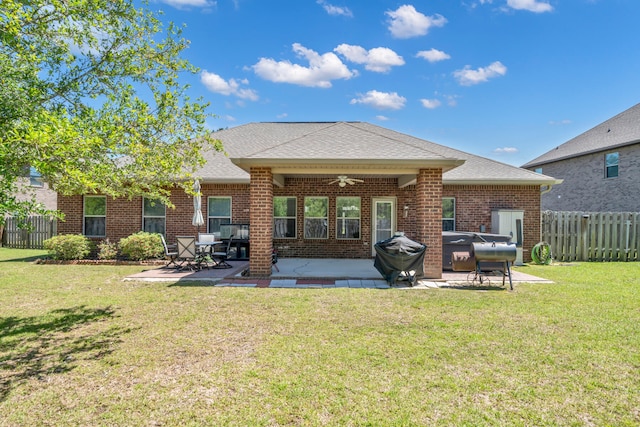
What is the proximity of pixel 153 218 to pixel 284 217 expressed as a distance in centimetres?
497

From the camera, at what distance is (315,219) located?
13.2 metres

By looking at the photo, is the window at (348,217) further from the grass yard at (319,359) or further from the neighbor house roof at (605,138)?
the neighbor house roof at (605,138)

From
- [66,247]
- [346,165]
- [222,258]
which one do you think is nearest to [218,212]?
[222,258]

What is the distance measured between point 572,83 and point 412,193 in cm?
878

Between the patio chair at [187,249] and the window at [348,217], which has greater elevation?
the window at [348,217]

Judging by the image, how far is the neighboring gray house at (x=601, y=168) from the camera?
57.0 feet

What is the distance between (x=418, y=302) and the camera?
6.61 meters

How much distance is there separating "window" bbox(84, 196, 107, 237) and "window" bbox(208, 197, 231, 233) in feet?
13.4

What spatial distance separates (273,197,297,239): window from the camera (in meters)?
13.2

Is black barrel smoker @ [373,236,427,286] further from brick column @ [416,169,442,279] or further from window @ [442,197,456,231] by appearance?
window @ [442,197,456,231]

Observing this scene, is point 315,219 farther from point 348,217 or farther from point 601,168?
point 601,168

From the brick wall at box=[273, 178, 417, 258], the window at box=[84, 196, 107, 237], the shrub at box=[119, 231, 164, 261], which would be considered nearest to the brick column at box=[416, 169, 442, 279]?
the brick wall at box=[273, 178, 417, 258]

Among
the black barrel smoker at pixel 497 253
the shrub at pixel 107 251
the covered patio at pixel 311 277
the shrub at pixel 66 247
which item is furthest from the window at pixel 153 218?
the black barrel smoker at pixel 497 253

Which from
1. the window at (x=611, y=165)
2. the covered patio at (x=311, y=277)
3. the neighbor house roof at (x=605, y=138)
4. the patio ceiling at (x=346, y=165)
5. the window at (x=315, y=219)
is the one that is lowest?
the covered patio at (x=311, y=277)
